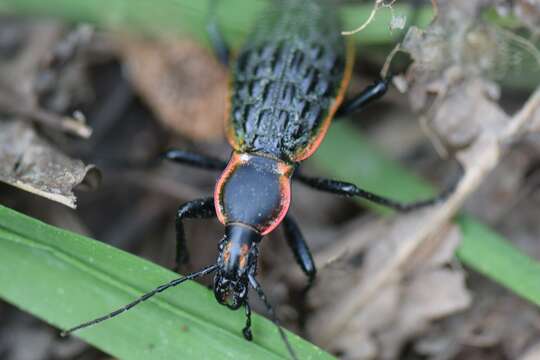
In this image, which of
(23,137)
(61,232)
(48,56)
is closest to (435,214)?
(61,232)

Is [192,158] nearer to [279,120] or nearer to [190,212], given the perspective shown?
[190,212]

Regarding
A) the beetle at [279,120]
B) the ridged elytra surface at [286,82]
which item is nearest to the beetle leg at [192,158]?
the beetle at [279,120]

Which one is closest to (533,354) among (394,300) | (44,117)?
(394,300)

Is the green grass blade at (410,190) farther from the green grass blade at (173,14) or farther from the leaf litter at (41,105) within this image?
the leaf litter at (41,105)

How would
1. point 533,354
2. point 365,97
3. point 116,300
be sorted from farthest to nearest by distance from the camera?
point 365,97 < point 533,354 < point 116,300

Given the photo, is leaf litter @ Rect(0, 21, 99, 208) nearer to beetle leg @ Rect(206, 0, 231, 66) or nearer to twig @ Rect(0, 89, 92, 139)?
twig @ Rect(0, 89, 92, 139)

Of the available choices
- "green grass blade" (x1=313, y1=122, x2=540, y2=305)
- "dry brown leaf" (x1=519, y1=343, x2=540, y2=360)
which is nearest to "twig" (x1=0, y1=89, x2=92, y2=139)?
"green grass blade" (x1=313, y1=122, x2=540, y2=305)

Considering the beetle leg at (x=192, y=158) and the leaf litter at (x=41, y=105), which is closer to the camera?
the leaf litter at (x=41, y=105)
